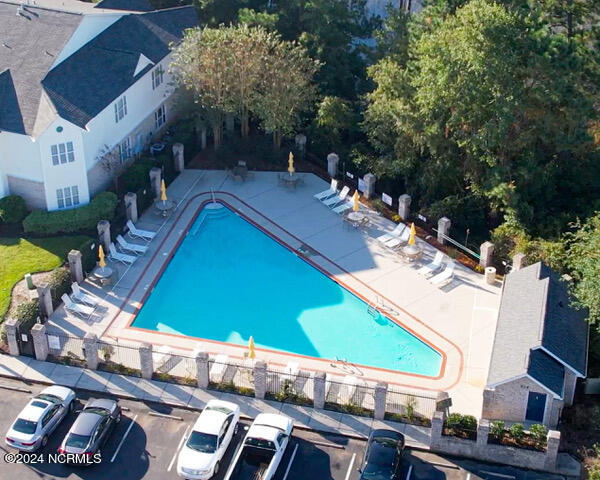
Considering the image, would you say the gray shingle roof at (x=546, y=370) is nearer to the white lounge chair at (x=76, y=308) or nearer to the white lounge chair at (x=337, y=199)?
the white lounge chair at (x=337, y=199)

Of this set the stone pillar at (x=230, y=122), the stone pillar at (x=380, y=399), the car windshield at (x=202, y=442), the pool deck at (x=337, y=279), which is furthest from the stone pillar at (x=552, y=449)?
the stone pillar at (x=230, y=122)

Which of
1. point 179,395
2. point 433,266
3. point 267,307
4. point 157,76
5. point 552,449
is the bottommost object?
point 179,395

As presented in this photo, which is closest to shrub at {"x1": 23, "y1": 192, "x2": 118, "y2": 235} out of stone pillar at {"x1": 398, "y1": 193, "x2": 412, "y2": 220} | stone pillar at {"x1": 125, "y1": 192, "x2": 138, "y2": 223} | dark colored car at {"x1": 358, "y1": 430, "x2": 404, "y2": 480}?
stone pillar at {"x1": 125, "y1": 192, "x2": 138, "y2": 223}

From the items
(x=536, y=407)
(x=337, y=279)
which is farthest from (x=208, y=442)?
(x=337, y=279)

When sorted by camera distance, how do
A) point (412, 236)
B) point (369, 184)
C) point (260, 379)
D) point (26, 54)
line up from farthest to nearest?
point (369, 184) → point (26, 54) → point (412, 236) → point (260, 379)

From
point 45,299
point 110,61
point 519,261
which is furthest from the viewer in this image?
point 110,61

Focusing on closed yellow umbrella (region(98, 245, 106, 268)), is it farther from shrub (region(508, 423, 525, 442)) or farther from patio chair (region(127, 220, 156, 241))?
shrub (region(508, 423, 525, 442))

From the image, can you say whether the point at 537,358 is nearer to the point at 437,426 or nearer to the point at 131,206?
the point at 437,426

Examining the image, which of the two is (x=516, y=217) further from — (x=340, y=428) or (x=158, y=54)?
(x=158, y=54)
